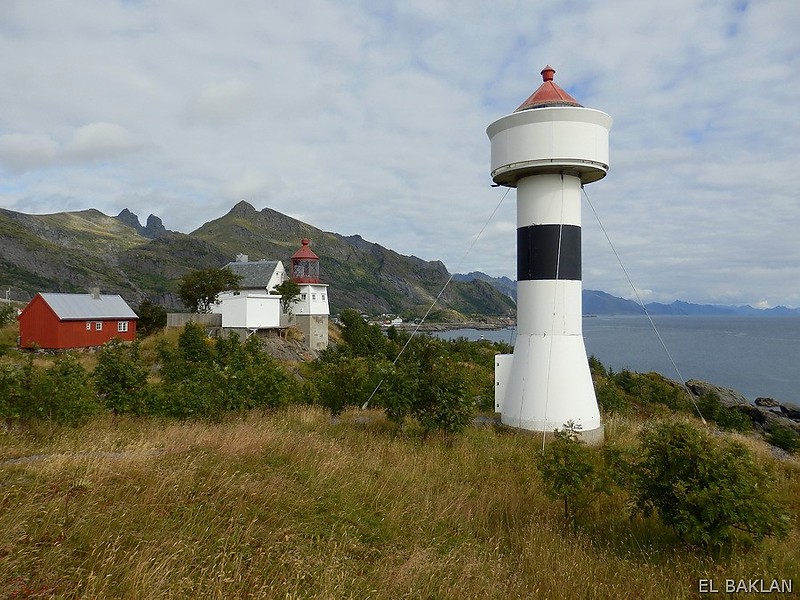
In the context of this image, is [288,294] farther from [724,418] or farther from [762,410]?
[762,410]

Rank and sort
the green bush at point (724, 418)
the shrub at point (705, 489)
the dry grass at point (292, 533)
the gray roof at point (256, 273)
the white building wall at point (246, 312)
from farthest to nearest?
the gray roof at point (256, 273) < the white building wall at point (246, 312) < the green bush at point (724, 418) < the shrub at point (705, 489) < the dry grass at point (292, 533)

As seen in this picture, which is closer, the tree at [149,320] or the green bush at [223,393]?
the green bush at [223,393]

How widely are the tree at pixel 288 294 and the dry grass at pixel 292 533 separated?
33235mm

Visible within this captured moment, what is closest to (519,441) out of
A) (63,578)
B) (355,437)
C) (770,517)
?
(355,437)

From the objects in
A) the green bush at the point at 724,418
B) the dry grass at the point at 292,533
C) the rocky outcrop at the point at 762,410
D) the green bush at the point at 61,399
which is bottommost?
the rocky outcrop at the point at 762,410

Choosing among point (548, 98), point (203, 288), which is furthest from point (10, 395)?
point (203, 288)

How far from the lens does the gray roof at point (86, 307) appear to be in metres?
31.8

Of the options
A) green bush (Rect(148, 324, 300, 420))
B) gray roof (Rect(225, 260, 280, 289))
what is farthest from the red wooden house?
green bush (Rect(148, 324, 300, 420))

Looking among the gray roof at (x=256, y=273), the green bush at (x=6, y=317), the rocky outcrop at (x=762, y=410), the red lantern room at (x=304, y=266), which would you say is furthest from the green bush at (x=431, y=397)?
the green bush at (x=6, y=317)

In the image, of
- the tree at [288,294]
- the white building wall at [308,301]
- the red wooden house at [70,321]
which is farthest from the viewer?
the white building wall at [308,301]

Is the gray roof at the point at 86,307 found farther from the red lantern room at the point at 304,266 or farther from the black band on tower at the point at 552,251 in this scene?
the black band on tower at the point at 552,251

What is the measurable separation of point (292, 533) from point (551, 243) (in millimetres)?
8083

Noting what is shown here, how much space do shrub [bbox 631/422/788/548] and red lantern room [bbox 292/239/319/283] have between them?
37.5 meters

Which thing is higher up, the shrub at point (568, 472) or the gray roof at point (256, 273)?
the gray roof at point (256, 273)
